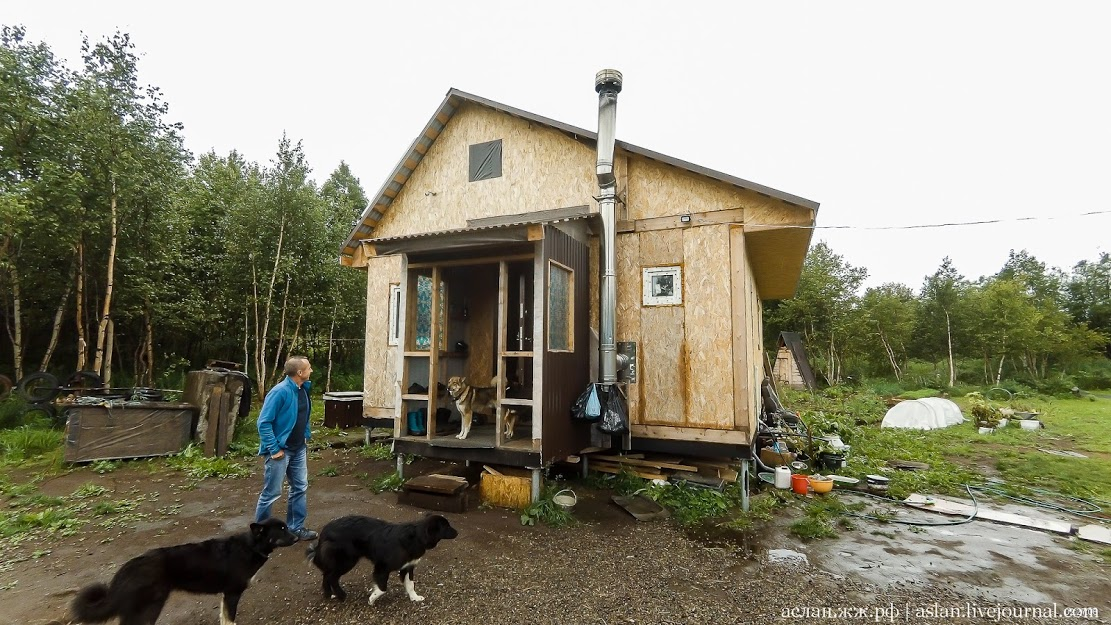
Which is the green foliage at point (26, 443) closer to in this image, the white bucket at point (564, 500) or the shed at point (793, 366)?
the white bucket at point (564, 500)

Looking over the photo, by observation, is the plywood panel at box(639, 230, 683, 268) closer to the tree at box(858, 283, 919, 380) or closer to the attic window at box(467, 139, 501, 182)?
the attic window at box(467, 139, 501, 182)

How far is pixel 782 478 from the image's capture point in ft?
23.9

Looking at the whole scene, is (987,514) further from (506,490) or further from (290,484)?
(290,484)

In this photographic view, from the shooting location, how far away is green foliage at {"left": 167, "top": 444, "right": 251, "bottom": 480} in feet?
24.2

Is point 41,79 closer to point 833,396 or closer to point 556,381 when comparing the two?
point 556,381

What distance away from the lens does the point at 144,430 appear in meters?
7.95

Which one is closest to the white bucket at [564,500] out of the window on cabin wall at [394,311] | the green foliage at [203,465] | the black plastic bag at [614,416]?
the black plastic bag at [614,416]

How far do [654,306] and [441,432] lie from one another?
12.7 feet

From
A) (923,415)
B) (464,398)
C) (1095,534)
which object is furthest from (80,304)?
(923,415)

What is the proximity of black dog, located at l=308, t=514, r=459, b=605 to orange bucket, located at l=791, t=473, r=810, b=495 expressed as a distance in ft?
19.2

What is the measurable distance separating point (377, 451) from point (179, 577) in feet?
19.6

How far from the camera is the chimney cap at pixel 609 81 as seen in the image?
287 inches

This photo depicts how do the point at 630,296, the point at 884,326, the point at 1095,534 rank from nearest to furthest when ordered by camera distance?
the point at 1095,534 → the point at 630,296 → the point at 884,326

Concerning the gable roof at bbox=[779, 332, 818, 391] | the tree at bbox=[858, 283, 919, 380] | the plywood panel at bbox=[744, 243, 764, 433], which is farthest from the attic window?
the tree at bbox=[858, 283, 919, 380]
